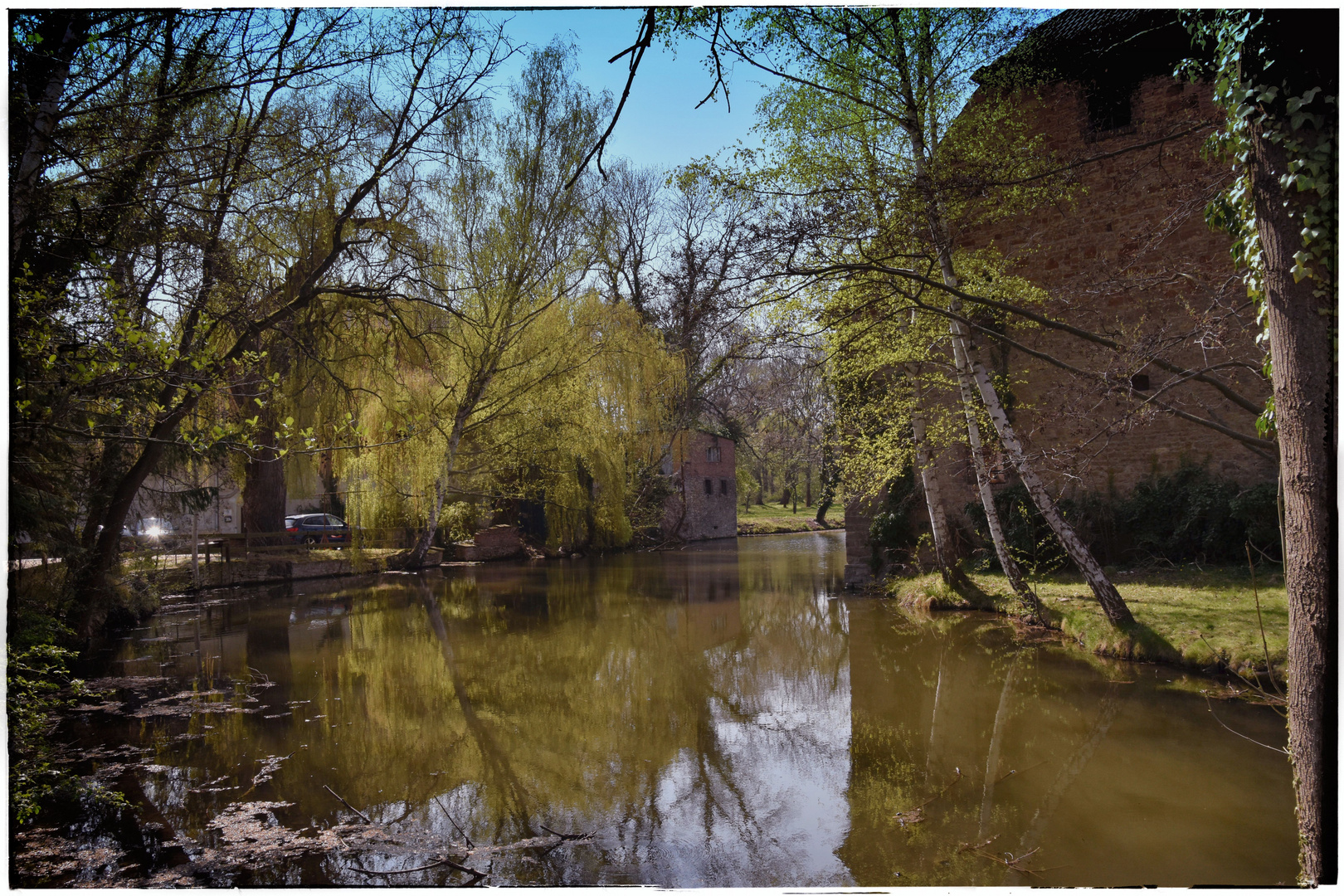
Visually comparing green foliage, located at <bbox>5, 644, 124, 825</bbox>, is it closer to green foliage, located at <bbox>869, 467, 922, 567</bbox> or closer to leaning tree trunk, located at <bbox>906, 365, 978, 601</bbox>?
leaning tree trunk, located at <bbox>906, 365, 978, 601</bbox>

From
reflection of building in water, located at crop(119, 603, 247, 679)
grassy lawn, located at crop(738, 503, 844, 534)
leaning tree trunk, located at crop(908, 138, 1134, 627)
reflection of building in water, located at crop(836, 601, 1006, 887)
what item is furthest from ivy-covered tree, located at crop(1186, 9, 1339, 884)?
grassy lawn, located at crop(738, 503, 844, 534)

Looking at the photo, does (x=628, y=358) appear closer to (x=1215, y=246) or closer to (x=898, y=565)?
(x=898, y=565)

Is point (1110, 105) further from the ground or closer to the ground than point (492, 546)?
further from the ground

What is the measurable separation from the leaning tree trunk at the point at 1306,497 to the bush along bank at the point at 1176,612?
275 cm

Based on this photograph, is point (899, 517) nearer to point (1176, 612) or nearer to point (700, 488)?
point (1176, 612)

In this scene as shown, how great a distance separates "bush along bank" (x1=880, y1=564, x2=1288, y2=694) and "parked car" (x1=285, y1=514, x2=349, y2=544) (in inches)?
518

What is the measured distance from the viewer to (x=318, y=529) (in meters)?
17.7

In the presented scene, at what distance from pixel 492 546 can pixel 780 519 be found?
54.1 ft

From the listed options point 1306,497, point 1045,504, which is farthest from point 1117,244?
point 1306,497

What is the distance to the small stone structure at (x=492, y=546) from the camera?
18531mm

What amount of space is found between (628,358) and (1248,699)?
15.1m

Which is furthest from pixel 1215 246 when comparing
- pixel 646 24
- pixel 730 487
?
pixel 730 487

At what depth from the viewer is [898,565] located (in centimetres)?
1172

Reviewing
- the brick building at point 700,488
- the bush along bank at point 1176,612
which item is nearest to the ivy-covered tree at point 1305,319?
the bush along bank at point 1176,612
